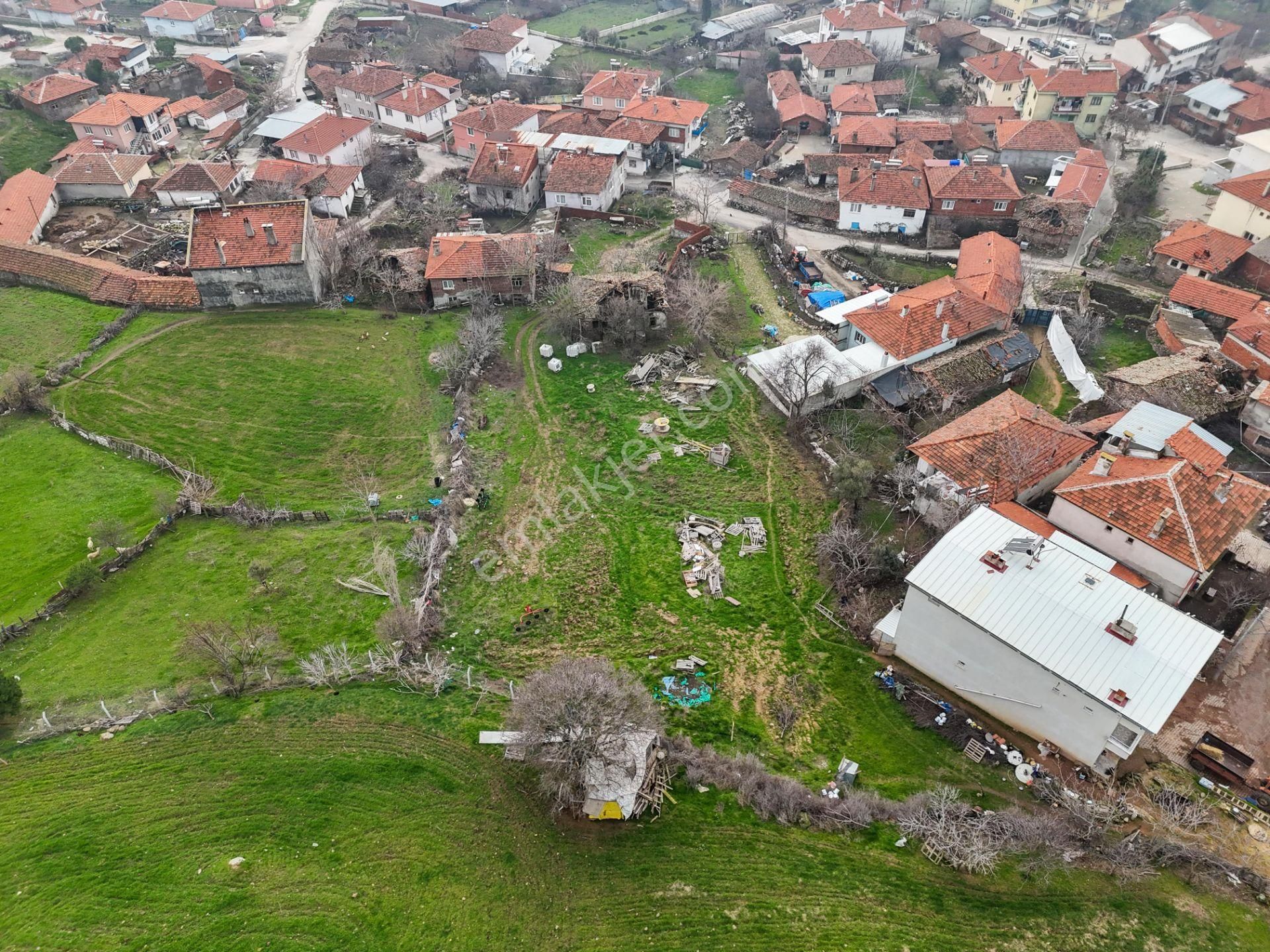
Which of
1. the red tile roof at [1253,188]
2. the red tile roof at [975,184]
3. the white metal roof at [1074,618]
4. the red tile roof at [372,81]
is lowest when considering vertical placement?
the white metal roof at [1074,618]

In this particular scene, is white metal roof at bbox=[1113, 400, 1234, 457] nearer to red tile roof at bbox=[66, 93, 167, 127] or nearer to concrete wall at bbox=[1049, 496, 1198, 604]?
concrete wall at bbox=[1049, 496, 1198, 604]

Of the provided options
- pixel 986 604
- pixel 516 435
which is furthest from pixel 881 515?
pixel 516 435

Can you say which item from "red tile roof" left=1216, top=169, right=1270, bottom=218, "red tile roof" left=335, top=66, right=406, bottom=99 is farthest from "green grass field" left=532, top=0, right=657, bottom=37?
"red tile roof" left=1216, top=169, right=1270, bottom=218

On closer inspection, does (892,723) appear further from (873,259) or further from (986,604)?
(873,259)

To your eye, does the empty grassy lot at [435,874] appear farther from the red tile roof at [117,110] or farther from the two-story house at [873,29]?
the two-story house at [873,29]

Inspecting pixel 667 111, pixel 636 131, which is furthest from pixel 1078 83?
pixel 636 131

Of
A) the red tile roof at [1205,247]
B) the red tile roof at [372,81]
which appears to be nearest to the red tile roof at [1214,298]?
the red tile roof at [1205,247]

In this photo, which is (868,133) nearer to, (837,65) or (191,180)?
(837,65)
